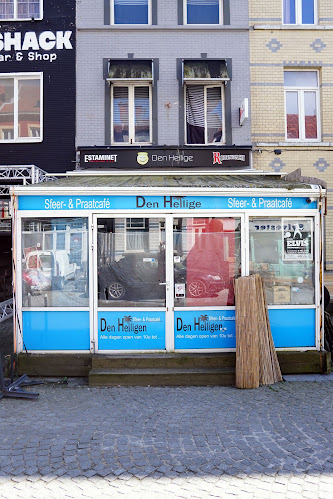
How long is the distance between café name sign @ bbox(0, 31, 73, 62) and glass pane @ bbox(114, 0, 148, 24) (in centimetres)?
143

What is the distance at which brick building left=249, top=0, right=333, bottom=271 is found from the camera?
1091 cm

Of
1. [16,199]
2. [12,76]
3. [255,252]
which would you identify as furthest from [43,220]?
[12,76]

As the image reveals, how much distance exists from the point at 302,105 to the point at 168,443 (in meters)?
9.97

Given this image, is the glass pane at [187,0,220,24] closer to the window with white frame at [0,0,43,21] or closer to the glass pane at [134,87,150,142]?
the glass pane at [134,87,150,142]

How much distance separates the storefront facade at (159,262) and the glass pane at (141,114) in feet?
16.7

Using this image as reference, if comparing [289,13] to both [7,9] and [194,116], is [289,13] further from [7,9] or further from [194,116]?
[7,9]

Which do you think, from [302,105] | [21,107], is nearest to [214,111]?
[302,105]

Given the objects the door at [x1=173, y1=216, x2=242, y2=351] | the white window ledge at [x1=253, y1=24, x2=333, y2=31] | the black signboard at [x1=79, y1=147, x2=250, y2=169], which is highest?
the white window ledge at [x1=253, y1=24, x2=333, y2=31]

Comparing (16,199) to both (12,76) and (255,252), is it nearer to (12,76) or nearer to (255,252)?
(255,252)

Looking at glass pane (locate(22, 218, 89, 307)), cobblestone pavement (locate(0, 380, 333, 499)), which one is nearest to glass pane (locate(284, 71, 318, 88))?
glass pane (locate(22, 218, 89, 307))

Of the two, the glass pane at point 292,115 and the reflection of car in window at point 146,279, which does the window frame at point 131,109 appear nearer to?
the glass pane at point 292,115

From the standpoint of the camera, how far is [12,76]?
11.1m

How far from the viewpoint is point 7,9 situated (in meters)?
11.1

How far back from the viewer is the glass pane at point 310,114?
11.2m
